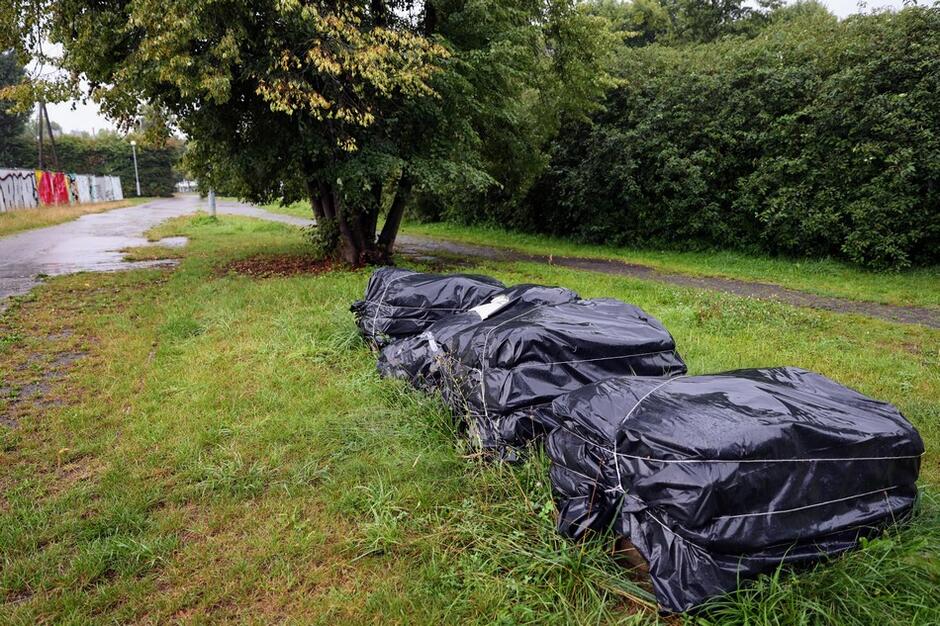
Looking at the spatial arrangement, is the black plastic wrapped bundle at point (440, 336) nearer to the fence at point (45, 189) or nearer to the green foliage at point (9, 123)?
the fence at point (45, 189)

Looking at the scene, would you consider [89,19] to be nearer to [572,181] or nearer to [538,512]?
[538,512]

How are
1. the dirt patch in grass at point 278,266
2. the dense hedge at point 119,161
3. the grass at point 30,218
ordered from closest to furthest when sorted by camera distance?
the dirt patch in grass at point 278,266, the grass at point 30,218, the dense hedge at point 119,161

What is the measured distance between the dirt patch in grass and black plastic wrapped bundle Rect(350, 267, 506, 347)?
501 centimetres

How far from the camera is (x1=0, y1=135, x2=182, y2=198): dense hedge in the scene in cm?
4922

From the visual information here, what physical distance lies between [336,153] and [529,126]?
16.8ft

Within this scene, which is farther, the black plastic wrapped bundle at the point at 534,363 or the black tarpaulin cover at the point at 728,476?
the black plastic wrapped bundle at the point at 534,363

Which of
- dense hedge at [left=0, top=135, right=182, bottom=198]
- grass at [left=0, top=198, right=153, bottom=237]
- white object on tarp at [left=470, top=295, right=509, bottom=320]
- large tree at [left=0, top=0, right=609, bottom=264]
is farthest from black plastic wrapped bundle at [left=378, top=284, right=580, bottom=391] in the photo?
dense hedge at [left=0, top=135, right=182, bottom=198]

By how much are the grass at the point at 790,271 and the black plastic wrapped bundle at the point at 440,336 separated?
6.90m

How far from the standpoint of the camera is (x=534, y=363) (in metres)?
2.98

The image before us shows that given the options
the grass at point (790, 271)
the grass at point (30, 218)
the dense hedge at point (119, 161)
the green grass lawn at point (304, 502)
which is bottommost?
the green grass lawn at point (304, 502)

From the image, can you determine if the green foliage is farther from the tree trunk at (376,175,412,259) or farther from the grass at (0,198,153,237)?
the tree trunk at (376,175,412,259)

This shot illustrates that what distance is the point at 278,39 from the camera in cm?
753

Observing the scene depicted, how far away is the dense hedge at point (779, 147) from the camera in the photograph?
372 inches

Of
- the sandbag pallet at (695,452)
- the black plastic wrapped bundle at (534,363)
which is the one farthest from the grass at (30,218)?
the sandbag pallet at (695,452)
